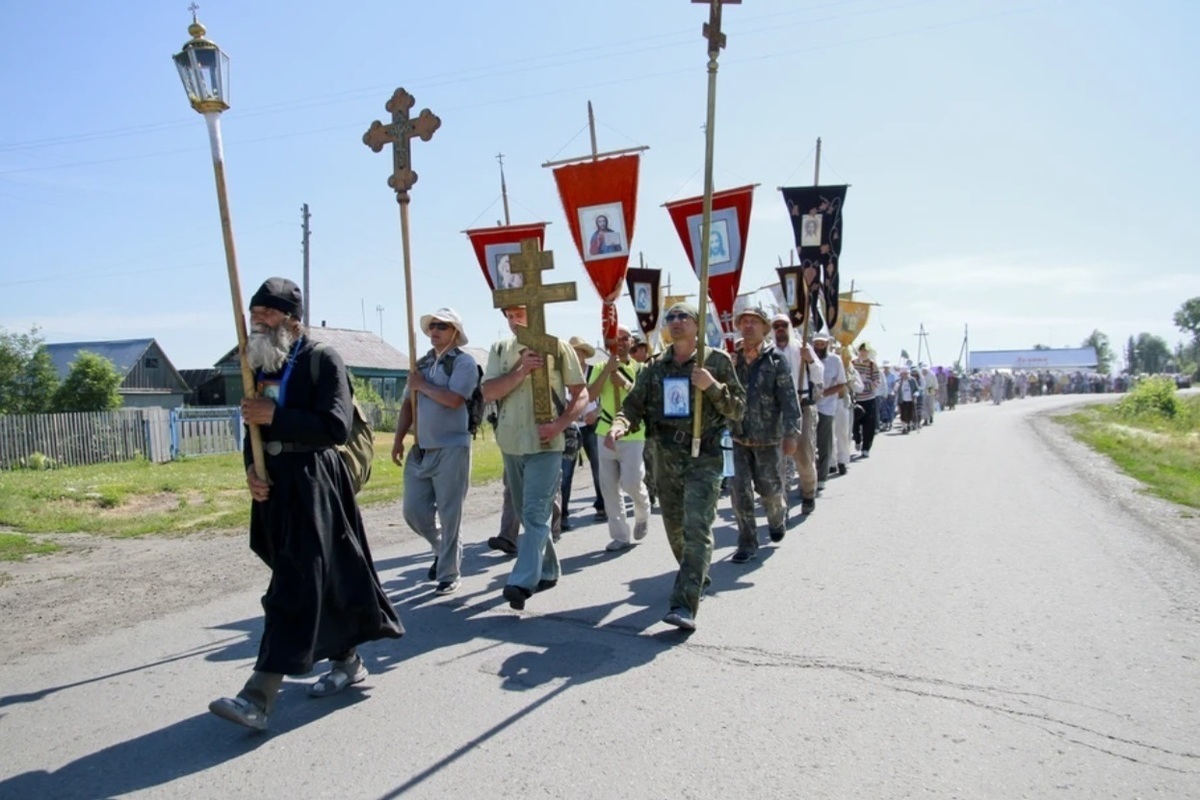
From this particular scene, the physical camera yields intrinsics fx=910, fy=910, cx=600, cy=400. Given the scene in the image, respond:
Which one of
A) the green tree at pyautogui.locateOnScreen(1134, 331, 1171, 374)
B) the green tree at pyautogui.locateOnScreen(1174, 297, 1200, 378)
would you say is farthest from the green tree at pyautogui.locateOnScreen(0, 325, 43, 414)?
the green tree at pyautogui.locateOnScreen(1134, 331, 1171, 374)

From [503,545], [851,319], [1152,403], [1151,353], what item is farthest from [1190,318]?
[503,545]

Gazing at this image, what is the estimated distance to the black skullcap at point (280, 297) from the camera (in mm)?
4094

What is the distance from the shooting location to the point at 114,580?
23.9 feet

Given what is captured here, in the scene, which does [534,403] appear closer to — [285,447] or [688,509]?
[688,509]

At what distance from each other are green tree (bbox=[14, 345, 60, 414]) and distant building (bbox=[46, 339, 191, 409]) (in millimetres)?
10553

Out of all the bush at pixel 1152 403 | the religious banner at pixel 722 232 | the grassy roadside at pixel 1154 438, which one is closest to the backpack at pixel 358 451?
the religious banner at pixel 722 232

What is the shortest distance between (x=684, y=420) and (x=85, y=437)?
19.9 meters

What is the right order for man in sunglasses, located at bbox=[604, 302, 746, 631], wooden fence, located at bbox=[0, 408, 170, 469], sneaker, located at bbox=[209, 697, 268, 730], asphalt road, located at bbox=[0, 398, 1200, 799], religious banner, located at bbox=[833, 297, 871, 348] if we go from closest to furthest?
asphalt road, located at bbox=[0, 398, 1200, 799] < sneaker, located at bbox=[209, 697, 268, 730] < man in sunglasses, located at bbox=[604, 302, 746, 631] < wooden fence, located at bbox=[0, 408, 170, 469] < religious banner, located at bbox=[833, 297, 871, 348]

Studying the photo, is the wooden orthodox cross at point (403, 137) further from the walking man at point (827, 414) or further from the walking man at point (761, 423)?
the walking man at point (827, 414)

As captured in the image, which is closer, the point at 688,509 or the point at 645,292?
the point at 688,509

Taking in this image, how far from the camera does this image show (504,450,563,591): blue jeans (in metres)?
5.71

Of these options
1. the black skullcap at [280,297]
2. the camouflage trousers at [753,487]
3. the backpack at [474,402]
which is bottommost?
the camouflage trousers at [753,487]

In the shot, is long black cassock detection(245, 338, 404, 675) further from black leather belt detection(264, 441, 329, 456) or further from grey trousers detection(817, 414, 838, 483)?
grey trousers detection(817, 414, 838, 483)

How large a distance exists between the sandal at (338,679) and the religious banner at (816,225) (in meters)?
10.6
